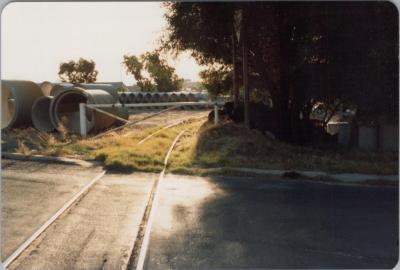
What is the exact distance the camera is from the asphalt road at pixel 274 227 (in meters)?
4.89

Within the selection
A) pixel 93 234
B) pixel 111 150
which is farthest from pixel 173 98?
pixel 93 234

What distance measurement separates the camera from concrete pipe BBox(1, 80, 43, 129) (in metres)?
18.4

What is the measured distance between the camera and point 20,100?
60.6 ft

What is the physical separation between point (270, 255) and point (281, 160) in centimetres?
602

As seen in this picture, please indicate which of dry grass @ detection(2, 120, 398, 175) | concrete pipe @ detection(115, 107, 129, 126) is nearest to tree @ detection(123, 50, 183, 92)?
concrete pipe @ detection(115, 107, 129, 126)

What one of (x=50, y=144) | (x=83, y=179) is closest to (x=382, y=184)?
(x=83, y=179)

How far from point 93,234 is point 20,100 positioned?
1432cm

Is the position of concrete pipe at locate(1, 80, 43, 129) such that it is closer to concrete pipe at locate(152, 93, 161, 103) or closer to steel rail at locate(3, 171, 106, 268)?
steel rail at locate(3, 171, 106, 268)

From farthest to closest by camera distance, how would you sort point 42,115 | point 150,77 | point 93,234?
point 150,77
point 42,115
point 93,234

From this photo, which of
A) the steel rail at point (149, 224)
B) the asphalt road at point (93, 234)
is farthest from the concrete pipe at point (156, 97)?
the asphalt road at point (93, 234)

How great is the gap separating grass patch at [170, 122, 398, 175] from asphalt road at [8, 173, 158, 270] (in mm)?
2624

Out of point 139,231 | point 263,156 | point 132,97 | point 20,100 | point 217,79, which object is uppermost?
point 217,79

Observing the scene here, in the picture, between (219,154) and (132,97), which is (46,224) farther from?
(132,97)

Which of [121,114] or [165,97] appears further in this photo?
[165,97]
